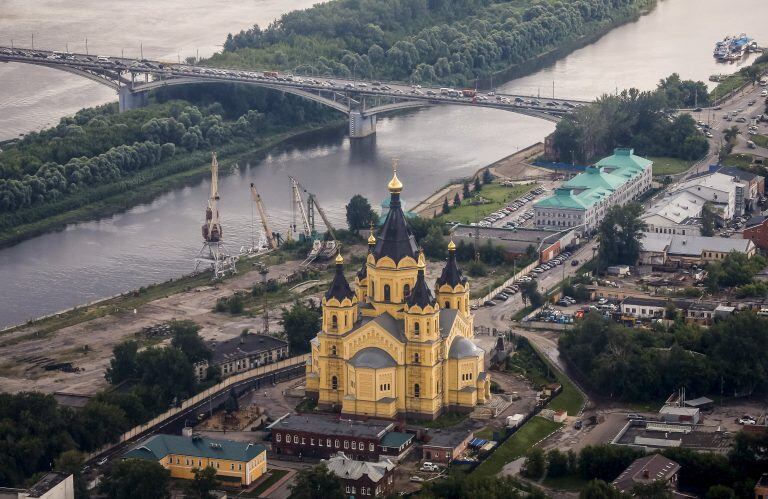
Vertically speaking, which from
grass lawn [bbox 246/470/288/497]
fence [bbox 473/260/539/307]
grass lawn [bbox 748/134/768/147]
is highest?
grass lawn [bbox 748/134/768/147]

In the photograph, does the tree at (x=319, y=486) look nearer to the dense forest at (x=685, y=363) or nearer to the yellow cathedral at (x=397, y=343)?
the yellow cathedral at (x=397, y=343)

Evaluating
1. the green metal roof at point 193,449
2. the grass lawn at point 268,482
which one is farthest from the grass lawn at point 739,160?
the green metal roof at point 193,449

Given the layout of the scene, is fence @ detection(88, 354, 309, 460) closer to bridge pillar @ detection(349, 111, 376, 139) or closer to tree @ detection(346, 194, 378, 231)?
tree @ detection(346, 194, 378, 231)

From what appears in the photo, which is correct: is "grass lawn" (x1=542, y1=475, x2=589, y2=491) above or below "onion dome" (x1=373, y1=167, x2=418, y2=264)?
below

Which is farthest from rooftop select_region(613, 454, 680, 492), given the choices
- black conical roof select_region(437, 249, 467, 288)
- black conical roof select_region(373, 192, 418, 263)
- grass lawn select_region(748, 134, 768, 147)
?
grass lawn select_region(748, 134, 768, 147)

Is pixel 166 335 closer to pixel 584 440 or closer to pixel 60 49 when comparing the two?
pixel 584 440

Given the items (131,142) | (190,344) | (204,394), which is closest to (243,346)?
(190,344)

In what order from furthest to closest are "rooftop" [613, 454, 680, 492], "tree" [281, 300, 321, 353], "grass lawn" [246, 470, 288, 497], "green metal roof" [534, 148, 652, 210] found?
"green metal roof" [534, 148, 652, 210] → "tree" [281, 300, 321, 353] → "grass lawn" [246, 470, 288, 497] → "rooftop" [613, 454, 680, 492]
